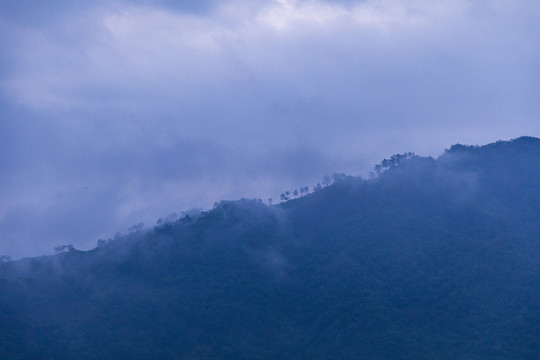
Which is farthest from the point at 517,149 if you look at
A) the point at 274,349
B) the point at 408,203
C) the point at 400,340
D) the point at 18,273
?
the point at 18,273

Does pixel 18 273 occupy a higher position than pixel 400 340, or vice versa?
pixel 18 273

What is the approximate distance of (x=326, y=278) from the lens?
185 feet

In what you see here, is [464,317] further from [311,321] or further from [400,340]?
[311,321]

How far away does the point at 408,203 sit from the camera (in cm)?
6544

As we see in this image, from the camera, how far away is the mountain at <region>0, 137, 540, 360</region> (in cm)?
4916

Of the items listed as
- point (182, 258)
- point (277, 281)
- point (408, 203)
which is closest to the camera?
point (277, 281)

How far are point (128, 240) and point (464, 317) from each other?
3283cm

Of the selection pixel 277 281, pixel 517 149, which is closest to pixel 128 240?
pixel 277 281

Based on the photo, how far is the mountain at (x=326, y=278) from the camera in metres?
49.2

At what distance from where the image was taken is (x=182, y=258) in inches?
2419

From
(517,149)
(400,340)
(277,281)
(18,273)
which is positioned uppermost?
(517,149)

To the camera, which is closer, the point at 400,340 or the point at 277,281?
the point at 400,340

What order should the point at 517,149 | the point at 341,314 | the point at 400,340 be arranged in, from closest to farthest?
1. the point at 400,340
2. the point at 341,314
3. the point at 517,149

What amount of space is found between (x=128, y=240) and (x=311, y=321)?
2283 centimetres
